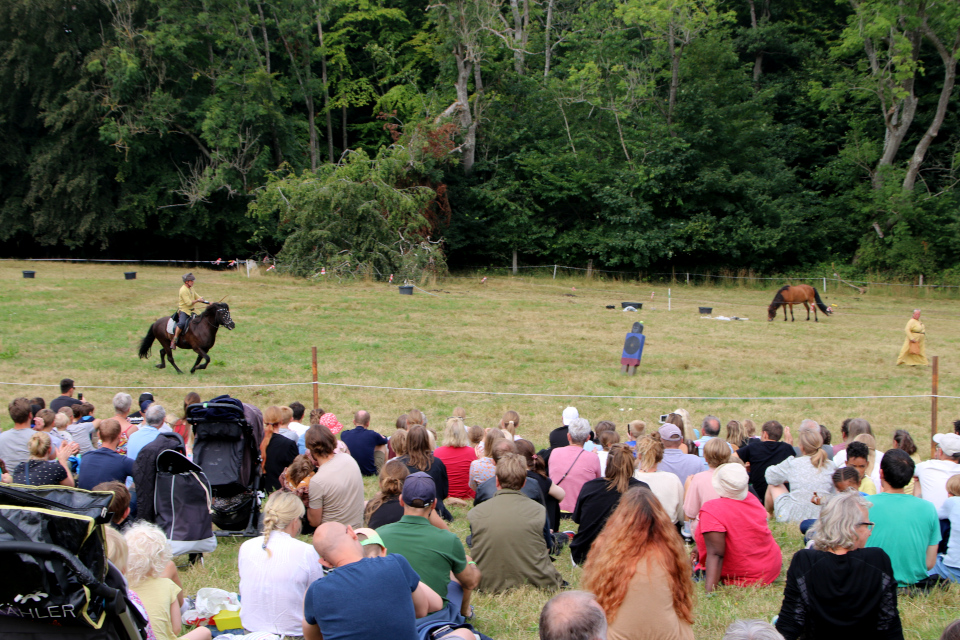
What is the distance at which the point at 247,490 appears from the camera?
7.03 m

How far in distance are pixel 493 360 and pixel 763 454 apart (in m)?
9.59

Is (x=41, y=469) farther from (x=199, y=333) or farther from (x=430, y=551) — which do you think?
(x=199, y=333)

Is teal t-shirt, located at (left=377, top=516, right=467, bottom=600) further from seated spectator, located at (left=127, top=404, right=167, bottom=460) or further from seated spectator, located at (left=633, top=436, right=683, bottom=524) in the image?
seated spectator, located at (left=127, top=404, right=167, bottom=460)

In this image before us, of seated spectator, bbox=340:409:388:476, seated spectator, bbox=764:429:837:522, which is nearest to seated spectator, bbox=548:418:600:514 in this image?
seated spectator, bbox=764:429:837:522

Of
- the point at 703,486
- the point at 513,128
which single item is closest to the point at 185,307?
the point at 703,486

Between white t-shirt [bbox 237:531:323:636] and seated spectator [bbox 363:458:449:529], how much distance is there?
0.92 m

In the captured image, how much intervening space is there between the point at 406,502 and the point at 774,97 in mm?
44093

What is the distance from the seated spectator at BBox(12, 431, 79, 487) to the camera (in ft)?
19.1

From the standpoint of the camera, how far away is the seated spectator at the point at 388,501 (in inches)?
216

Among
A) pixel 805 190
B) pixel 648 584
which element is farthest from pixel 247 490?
pixel 805 190

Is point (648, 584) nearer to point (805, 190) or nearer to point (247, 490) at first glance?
point (247, 490)

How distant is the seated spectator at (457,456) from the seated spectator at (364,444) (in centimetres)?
96

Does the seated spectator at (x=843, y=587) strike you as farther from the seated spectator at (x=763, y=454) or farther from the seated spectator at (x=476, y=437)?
the seated spectator at (x=476, y=437)

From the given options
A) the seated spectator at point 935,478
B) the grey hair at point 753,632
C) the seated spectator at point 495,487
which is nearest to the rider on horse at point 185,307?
the seated spectator at point 495,487
